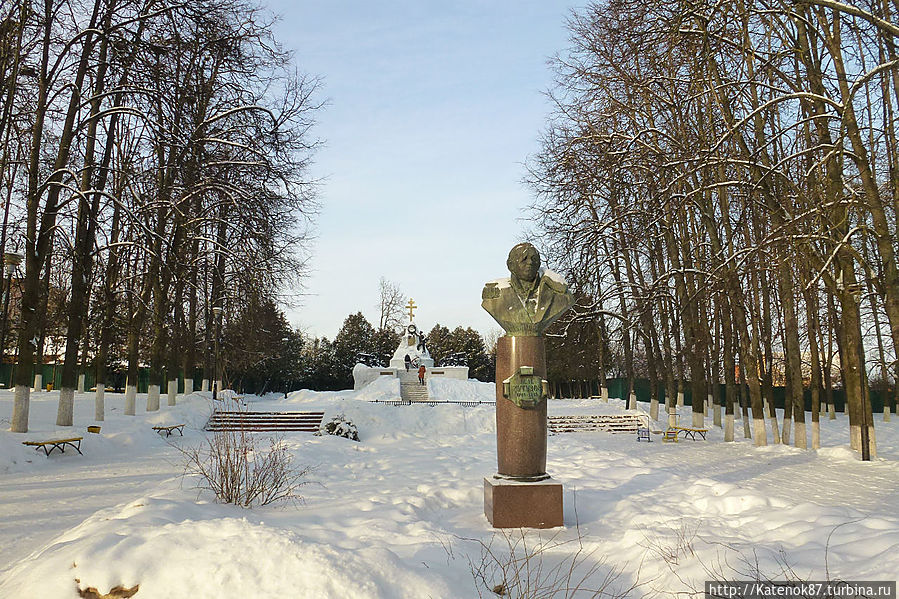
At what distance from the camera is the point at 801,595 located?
429 cm

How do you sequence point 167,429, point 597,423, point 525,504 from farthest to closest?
point 597,423 < point 167,429 < point 525,504

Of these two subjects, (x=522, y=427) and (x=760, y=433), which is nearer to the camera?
(x=522, y=427)

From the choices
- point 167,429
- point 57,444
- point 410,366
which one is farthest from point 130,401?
point 410,366

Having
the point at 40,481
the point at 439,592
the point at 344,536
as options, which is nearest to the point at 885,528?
the point at 439,592

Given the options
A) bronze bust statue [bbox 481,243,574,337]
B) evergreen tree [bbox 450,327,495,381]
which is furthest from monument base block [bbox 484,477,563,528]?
evergreen tree [bbox 450,327,495,381]

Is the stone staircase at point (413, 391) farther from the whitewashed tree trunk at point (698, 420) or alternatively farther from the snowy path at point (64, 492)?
the snowy path at point (64, 492)

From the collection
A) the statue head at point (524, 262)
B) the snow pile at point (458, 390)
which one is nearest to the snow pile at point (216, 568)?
the statue head at point (524, 262)

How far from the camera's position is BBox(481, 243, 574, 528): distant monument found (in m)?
7.64

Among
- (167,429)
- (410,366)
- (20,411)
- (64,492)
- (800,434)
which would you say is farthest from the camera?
(410,366)

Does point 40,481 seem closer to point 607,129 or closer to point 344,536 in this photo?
point 344,536

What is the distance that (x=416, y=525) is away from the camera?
7066 millimetres

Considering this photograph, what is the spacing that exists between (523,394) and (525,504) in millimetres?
1276

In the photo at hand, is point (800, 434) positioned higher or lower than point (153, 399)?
lower

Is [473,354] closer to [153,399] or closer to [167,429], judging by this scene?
[153,399]
